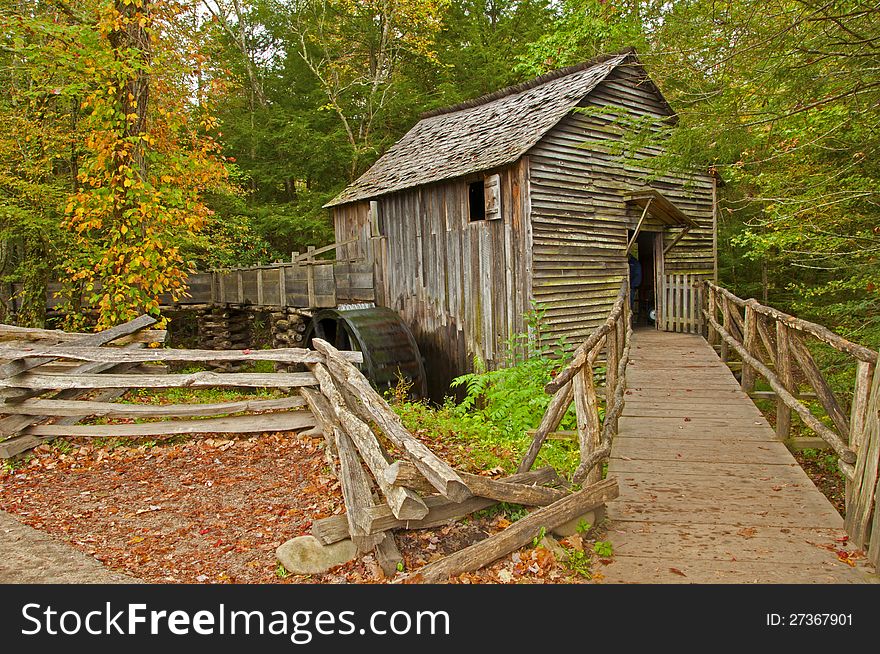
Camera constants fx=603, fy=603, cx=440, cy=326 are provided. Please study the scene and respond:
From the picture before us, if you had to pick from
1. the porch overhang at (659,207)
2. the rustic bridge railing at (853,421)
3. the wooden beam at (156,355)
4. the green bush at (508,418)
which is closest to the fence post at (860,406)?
the rustic bridge railing at (853,421)

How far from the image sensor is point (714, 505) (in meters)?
4.75

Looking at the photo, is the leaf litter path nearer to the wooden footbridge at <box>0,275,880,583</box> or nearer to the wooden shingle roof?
the wooden footbridge at <box>0,275,880,583</box>

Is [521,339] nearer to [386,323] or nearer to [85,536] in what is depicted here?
[386,323]

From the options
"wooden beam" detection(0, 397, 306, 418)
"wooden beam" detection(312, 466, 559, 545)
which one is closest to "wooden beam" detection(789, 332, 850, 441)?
"wooden beam" detection(312, 466, 559, 545)

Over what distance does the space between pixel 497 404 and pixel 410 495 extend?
5553 millimetres

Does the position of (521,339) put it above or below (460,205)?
→ below

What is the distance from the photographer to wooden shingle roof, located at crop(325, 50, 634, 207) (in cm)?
1169

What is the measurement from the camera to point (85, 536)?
464 centimetres

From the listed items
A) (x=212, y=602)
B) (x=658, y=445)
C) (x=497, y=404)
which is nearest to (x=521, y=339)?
(x=497, y=404)

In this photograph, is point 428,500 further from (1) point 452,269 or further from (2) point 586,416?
(1) point 452,269

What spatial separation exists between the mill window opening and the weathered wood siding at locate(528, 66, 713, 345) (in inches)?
61.7

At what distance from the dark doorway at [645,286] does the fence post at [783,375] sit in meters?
9.04

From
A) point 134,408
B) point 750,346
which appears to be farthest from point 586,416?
point 134,408

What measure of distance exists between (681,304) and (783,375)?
24.2 ft
